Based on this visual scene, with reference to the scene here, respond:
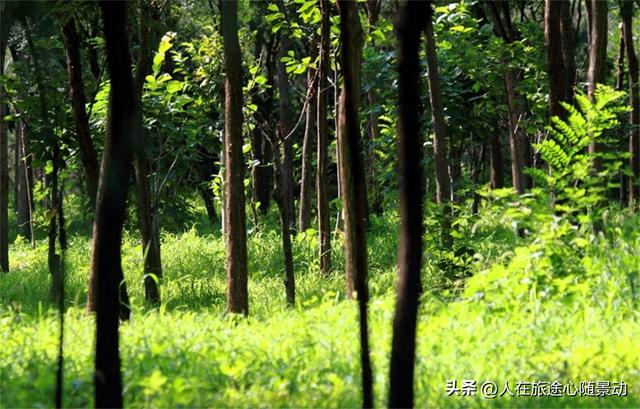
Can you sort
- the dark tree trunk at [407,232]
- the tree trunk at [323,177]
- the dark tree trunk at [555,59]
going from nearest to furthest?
the dark tree trunk at [407,232], the dark tree trunk at [555,59], the tree trunk at [323,177]

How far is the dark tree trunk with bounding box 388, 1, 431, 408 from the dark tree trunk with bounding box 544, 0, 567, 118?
5252mm

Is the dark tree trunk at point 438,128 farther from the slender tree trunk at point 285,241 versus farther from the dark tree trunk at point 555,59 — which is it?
the slender tree trunk at point 285,241

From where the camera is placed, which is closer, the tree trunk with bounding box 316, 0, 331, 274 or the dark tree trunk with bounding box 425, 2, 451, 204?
the dark tree trunk with bounding box 425, 2, 451, 204

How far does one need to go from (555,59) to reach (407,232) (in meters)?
5.46

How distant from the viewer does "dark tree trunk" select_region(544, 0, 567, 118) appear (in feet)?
28.4

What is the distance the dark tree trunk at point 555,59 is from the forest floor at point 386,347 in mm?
1473

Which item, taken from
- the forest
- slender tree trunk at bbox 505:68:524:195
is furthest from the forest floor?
slender tree trunk at bbox 505:68:524:195

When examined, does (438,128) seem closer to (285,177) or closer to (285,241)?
(285,241)

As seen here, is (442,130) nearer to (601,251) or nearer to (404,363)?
(601,251)

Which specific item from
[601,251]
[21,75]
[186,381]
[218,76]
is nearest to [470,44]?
[218,76]

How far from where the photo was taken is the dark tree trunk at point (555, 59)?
341 inches

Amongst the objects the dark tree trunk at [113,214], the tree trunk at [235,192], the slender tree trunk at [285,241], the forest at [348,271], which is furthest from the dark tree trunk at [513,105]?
the dark tree trunk at [113,214]

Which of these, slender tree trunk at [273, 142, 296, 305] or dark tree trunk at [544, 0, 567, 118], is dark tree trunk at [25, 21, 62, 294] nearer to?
slender tree trunk at [273, 142, 296, 305]

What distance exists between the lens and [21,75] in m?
14.8
